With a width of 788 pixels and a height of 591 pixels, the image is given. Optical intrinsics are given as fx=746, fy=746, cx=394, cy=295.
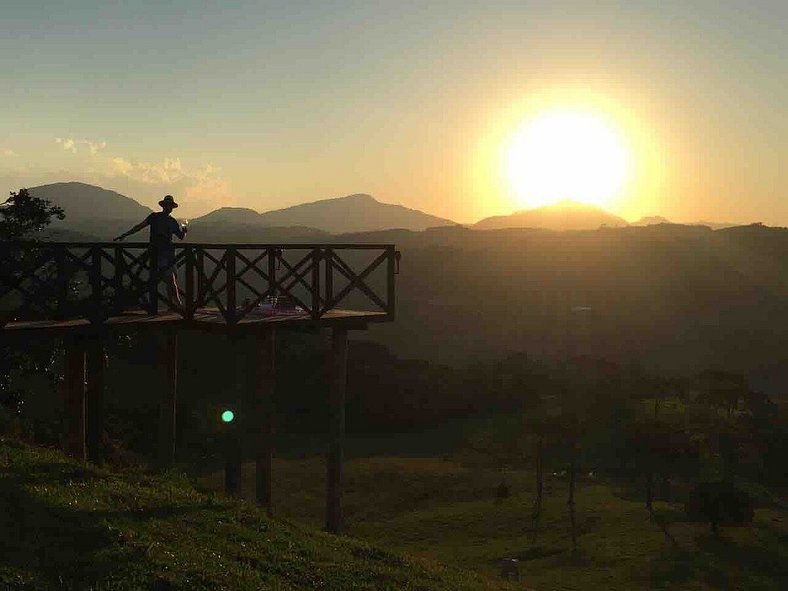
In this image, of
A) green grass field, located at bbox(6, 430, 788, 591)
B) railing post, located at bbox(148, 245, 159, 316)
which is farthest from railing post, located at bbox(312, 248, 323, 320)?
green grass field, located at bbox(6, 430, 788, 591)

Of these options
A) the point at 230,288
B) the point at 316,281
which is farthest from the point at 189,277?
the point at 316,281

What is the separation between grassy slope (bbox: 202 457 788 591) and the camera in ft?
88.6

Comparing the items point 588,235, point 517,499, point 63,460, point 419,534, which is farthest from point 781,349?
point 63,460

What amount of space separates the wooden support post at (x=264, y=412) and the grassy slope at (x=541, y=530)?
1037 centimetres

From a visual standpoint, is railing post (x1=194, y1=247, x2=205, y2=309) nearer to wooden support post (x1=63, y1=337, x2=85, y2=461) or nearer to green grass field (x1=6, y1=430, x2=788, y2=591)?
wooden support post (x1=63, y1=337, x2=85, y2=461)

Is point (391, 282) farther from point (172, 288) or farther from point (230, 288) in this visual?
point (172, 288)

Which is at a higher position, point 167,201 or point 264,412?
point 167,201

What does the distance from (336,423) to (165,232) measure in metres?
5.88

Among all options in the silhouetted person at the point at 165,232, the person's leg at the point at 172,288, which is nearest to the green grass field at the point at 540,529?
the person's leg at the point at 172,288

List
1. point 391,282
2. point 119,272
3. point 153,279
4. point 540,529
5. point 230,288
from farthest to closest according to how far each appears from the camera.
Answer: point 540,529 < point 391,282 < point 119,272 < point 230,288 < point 153,279

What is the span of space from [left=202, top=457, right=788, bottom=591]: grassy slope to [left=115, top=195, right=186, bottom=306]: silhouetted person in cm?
1473

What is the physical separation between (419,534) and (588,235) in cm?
15789

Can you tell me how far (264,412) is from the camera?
16.2 m

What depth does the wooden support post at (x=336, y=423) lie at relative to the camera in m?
17.3
